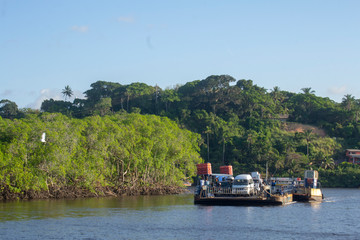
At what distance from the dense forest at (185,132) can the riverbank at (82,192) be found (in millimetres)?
1392

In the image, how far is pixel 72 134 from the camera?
6769 cm

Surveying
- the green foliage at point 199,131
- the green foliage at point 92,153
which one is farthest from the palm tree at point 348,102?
the green foliage at point 92,153

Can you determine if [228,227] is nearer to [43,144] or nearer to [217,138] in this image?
[43,144]

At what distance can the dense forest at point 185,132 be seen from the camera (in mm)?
65250

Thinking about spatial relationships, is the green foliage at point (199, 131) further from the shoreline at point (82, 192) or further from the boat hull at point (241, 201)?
the boat hull at point (241, 201)

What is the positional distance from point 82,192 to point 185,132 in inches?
1227

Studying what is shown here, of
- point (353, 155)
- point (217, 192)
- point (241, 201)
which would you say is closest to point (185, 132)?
point (217, 192)

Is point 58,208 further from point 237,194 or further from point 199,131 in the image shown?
point 199,131

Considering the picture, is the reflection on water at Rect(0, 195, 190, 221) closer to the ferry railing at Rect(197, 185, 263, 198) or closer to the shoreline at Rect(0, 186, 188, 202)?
the shoreline at Rect(0, 186, 188, 202)

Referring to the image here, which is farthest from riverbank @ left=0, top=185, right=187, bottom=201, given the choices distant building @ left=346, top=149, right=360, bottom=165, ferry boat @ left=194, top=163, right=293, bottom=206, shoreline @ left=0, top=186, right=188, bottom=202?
distant building @ left=346, top=149, right=360, bottom=165

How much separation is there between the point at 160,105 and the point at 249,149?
43802mm

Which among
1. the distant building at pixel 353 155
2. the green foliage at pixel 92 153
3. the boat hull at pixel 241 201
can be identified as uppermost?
the distant building at pixel 353 155

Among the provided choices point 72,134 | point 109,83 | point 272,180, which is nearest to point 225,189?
point 272,180

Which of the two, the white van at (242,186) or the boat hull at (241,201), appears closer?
the boat hull at (241,201)
